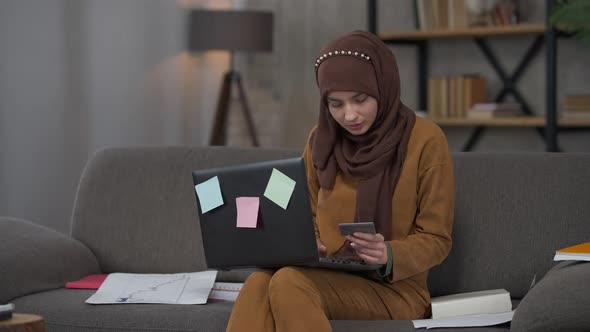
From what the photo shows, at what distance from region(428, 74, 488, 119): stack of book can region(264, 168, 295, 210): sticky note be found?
2.92 m

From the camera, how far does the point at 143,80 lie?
486cm

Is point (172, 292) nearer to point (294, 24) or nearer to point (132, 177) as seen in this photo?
point (132, 177)

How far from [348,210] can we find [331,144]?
0.18 meters

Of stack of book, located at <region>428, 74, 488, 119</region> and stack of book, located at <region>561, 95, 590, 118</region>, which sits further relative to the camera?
stack of book, located at <region>428, 74, 488, 119</region>

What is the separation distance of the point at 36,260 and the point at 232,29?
2357 mm

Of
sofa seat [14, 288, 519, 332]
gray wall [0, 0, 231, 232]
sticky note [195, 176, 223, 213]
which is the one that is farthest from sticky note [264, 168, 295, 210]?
gray wall [0, 0, 231, 232]

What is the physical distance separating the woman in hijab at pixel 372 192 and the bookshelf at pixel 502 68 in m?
2.25

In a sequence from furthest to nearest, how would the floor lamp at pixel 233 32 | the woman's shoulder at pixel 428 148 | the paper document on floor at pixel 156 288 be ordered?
the floor lamp at pixel 233 32 → the paper document on floor at pixel 156 288 → the woman's shoulder at pixel 428 148

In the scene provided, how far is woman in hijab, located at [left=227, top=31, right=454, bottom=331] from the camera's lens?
231 cm

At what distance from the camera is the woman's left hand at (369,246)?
2.22 m

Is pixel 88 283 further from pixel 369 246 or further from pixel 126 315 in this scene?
pixel 369 246

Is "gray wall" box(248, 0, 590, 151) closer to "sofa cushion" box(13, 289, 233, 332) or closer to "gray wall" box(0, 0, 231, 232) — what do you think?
"gray wall" box(0, 0, 231, 232)

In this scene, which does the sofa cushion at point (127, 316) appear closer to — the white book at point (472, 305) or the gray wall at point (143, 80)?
the white book at point (472, 305)

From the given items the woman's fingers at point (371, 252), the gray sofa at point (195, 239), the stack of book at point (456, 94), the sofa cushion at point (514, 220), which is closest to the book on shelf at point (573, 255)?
the gray sofa at point (195, 239)
